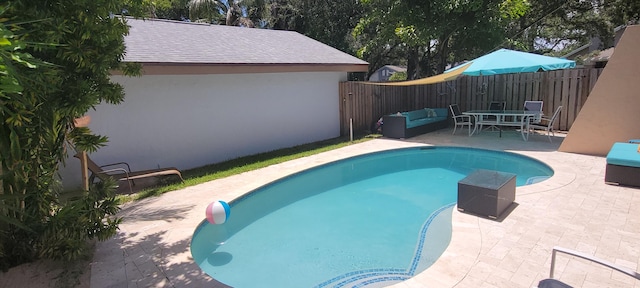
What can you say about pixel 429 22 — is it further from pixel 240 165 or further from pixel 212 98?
pixel 240 165

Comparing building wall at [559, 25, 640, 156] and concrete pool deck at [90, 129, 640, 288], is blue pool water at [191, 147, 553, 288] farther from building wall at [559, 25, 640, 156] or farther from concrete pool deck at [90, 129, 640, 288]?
building wall at [559, 25, 640, 156]

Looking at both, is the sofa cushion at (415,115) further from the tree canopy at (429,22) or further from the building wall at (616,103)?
the building wall at (616,103)

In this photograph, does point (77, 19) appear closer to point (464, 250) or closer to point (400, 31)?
point (464, 250)

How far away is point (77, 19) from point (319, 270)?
13.1 ft

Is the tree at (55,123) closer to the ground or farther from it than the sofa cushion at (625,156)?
farther from it

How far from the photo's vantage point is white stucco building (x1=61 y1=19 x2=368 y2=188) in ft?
27.2

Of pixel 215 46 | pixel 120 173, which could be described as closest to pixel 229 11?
pixel 215 46

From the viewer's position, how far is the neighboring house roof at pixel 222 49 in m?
8.65

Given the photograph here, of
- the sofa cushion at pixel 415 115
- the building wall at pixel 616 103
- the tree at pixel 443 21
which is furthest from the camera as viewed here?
the tree at pixel 443 21

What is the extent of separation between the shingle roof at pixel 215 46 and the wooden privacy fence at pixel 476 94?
5.45ft

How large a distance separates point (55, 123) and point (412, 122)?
1092 centimetres

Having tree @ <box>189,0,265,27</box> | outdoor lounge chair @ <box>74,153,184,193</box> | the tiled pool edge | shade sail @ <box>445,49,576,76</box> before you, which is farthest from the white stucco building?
tree @ <box>189,0,265,27</box>

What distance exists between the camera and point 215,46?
10.6 m

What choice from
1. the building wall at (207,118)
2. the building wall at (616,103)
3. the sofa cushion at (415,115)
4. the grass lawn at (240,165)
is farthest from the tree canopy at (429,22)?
the building wall at (616,103)
